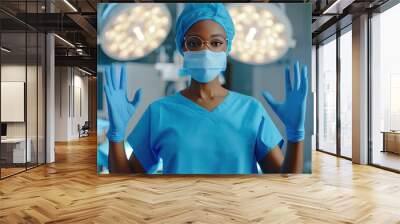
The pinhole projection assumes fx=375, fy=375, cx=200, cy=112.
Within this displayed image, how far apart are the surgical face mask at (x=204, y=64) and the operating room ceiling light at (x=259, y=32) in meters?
0.32

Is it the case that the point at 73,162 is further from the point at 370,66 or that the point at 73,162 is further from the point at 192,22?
the point at 370,66

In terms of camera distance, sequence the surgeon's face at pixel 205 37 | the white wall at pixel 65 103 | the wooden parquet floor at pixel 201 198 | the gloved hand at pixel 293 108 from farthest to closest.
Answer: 1. the white wall at pixel 65 103
2. the gloved hand at pixel 293 108
3. the surgeon's face at pixel 205 37
4. the wooden parquet floor at pixel 201 198

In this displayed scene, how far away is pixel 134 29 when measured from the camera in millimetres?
6414

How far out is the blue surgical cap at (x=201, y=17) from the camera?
6.30 metres

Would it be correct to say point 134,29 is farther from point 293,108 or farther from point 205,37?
point 293,108

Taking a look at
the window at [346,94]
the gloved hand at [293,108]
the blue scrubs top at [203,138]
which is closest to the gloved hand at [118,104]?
the blue scrubs top at [203,138]

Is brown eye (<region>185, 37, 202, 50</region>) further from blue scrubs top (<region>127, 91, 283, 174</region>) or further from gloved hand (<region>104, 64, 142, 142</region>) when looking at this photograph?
Result: gloved hand (<region>104, 64, 142, 142</region>)

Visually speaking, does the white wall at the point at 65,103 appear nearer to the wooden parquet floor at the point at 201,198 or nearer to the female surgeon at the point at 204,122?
the wooden parquet floor at the point at 201,198

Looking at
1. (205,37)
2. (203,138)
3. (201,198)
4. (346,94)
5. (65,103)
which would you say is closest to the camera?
(201,198)

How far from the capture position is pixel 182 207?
14.5ft

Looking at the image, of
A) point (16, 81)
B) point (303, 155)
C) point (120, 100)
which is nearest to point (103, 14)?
point (120, 100)

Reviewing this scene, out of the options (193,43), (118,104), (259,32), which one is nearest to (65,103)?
(118,104)

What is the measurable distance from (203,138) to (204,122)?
271 millimetres

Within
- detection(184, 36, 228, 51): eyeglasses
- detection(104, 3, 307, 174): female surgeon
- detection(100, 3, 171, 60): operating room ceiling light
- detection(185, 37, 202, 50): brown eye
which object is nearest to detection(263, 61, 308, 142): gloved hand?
detection(104, 3, 307, 174): female surgeon
